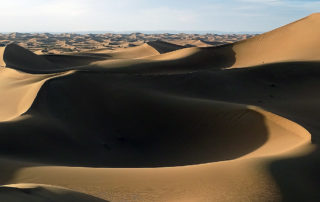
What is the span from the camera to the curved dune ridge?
20.2ft

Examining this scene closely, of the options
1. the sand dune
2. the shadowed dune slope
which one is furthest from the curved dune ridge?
the sand dune

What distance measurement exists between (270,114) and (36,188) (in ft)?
27.7

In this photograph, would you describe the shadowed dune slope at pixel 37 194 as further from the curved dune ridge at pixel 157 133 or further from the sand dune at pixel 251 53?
the sand dune at pixel 251 53

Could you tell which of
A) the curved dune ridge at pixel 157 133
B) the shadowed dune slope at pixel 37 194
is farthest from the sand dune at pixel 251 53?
the shadowed dune slope at pixel 37 194

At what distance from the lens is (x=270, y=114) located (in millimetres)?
11258

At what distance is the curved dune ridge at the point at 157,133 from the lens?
6.14 meters

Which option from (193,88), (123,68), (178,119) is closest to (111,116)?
(178,119)

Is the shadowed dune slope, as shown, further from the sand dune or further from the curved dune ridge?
the sand dune

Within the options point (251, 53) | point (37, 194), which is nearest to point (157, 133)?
point (37, 194)

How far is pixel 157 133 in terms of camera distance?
12.1 m

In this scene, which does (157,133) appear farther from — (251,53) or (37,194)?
(251,53)

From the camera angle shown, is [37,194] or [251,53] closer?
[37,194]

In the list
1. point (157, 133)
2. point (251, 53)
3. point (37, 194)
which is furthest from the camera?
point (251, 53)

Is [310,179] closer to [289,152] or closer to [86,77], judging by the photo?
[289,152]
